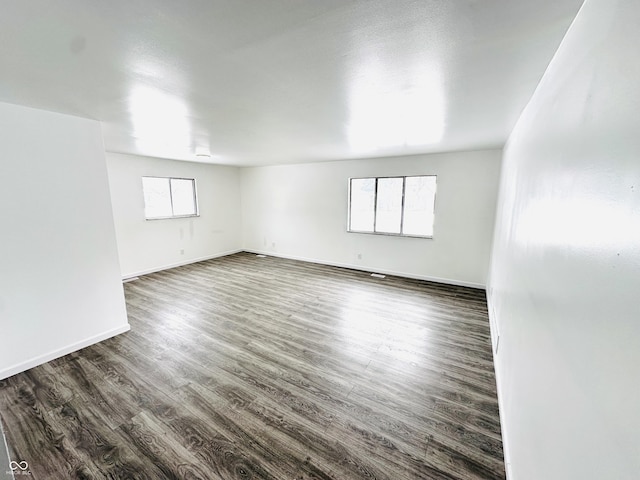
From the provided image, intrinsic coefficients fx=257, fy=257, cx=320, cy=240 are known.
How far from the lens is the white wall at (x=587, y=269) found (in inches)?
22.0

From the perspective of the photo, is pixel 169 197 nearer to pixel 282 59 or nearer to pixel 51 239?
pixel 51 239

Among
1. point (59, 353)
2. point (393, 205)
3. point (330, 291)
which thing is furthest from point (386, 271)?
point (59, 353)

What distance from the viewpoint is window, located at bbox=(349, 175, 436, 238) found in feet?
15.9

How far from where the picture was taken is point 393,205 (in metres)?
5.19

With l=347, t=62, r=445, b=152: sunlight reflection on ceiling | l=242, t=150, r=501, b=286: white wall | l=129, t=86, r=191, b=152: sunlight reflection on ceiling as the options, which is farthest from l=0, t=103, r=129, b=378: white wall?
l=242, t=150, r=501, b=286: white wall

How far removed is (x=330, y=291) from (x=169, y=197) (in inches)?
163

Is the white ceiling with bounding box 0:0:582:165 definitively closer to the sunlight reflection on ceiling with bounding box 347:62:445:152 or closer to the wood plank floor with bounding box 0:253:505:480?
the sunlight reflection on ceiling with bounding box 347:62:445:152

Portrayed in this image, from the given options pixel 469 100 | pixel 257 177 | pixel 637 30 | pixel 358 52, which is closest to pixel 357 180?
pixel 257 177

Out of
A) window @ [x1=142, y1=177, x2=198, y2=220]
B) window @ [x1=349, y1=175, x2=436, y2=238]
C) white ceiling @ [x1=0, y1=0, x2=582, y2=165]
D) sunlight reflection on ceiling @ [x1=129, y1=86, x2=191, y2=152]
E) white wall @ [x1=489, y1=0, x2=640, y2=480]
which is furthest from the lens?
window @ [x1=142, y1=177, x2=198, y2=220]

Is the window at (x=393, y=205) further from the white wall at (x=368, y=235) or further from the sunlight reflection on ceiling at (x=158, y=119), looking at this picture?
the sunlight reflection on ceiling at (x=158, y=119)

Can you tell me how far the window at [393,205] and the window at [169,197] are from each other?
12.4 ft

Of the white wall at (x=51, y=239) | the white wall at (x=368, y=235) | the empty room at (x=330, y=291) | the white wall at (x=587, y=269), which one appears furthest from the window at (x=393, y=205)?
the white wall at (x=51, y=239)

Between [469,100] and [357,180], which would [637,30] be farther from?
[357,180]

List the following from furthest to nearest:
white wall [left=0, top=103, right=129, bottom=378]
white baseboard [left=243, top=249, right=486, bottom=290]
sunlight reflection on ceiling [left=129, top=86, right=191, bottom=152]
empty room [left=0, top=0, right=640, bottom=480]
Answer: white baseboard [left=243, top=249, right=486, bottom=290]
white wall [left=0, top=103, right=129, bottom=378]
sunlight reflection on ceiling [left=129, top=86, right=191, bottom=152]
empty room [left=0, top=0, right=640, bottom=480]
